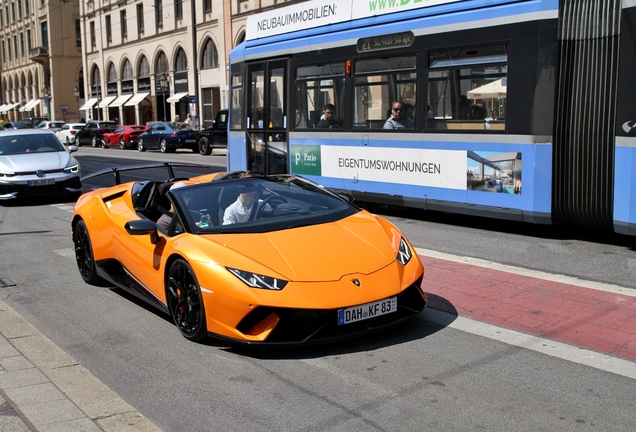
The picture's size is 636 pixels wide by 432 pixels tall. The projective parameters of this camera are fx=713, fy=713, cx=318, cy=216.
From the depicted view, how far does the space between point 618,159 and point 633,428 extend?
520cm

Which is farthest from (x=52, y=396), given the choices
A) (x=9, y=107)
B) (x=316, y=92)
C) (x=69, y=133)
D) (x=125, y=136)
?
(x=9, y=107)

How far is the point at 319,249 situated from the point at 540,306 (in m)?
2.12

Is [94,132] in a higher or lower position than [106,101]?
lower

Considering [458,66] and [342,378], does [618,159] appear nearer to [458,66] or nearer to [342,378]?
[458,66]

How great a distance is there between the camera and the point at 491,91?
975 cm

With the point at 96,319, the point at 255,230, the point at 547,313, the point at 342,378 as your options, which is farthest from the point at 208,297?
the point at 547,313

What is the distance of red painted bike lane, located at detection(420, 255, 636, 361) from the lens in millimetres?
5383

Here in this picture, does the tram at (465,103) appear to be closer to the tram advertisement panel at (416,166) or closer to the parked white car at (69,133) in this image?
the tram advertisement panel at (416,166)

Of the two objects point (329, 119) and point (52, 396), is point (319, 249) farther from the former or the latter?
point (329, 119)

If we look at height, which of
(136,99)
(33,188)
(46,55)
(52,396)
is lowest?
(52,396)

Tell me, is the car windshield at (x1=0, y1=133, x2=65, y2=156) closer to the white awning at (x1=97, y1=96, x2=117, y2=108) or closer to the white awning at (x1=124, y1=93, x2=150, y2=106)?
the white awning at (x1=124, y1=93, x2=150, y2=106)

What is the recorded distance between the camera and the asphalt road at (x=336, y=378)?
13.3 ft

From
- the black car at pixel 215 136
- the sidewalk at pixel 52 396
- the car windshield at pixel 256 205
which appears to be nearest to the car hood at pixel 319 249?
the car windshield at pixel 256 205

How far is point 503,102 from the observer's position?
9586mm
